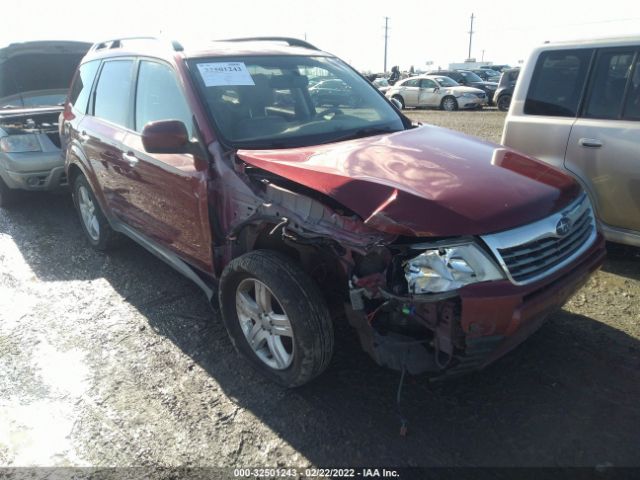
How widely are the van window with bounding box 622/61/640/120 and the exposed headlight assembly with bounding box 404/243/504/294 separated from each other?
2609 millimetres

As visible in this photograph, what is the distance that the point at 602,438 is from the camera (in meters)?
2.44

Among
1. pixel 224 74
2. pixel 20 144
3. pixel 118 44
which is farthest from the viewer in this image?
pixel 20 144

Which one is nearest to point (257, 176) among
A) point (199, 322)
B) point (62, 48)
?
point (199, 322)

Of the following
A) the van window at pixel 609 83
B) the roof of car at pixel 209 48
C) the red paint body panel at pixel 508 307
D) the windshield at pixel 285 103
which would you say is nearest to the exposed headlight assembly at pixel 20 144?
the roof of car at pixel 209 48

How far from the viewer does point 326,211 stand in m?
2.47

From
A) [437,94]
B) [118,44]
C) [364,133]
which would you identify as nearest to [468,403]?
[364,133]

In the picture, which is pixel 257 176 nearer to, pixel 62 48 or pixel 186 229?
pixel 186 229

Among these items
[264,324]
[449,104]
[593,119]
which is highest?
[593,119]

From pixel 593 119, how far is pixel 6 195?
22.0 feet

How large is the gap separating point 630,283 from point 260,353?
3.01 m

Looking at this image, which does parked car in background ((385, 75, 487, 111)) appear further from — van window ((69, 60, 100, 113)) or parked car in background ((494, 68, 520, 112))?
van window ((69, 60, 100, 113))

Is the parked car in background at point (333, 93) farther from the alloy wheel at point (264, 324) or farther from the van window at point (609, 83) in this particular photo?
the van window at point (609, 83)

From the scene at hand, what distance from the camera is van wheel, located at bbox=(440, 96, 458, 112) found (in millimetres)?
19938

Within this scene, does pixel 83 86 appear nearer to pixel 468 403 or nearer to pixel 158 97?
pixel 158 97
